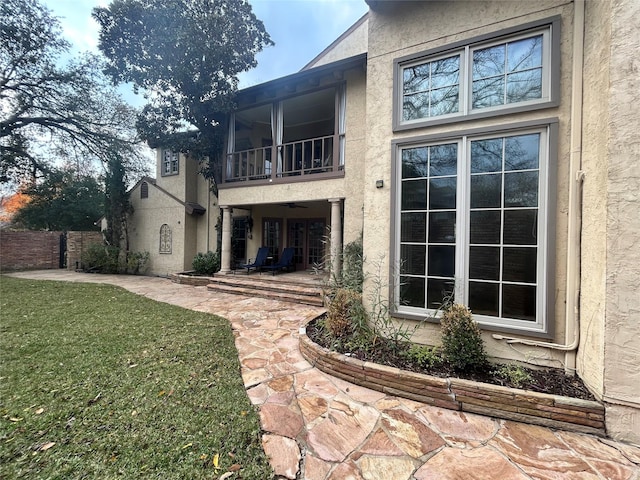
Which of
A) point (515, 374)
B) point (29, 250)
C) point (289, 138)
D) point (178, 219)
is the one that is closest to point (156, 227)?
point (178, 219)

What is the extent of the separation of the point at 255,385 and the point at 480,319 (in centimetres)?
317

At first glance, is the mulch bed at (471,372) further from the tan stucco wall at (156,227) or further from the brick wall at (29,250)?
the brick wall at (29,250)

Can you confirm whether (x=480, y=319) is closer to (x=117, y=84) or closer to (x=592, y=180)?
(x=592, y=180)

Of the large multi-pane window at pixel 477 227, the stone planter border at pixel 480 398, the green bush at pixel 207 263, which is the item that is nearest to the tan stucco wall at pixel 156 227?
the green bush at pixel 207 263

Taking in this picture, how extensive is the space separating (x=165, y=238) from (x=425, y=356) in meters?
12.7

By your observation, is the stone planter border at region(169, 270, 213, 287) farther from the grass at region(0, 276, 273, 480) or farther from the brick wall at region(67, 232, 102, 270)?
the brick wall at region(67, 232, 102, 270)

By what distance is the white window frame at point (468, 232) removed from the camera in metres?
3.42

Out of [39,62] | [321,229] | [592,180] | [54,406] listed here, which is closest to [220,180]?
[321,229]

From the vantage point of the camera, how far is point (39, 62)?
1291cm

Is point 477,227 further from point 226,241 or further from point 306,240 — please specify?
point 306,240

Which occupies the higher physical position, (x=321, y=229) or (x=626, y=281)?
(x=321, y=229)

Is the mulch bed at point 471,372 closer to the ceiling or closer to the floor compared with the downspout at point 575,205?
closer to the floor

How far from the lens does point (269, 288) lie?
8953 mm

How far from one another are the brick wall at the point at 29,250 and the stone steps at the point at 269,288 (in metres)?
12.8
